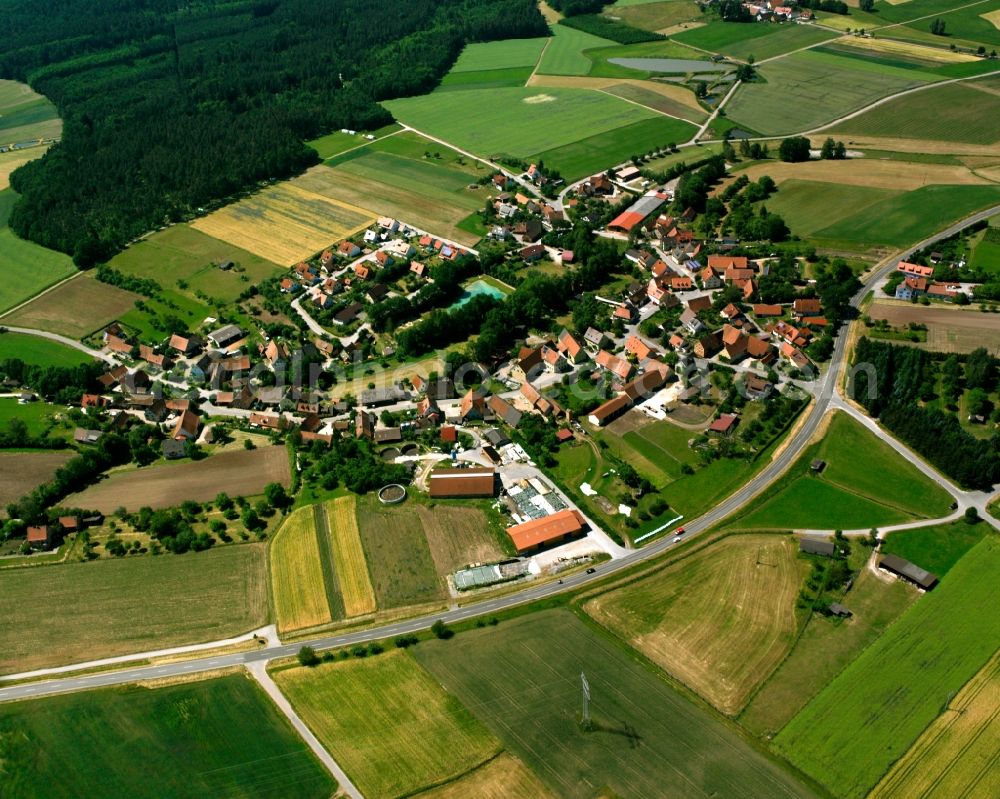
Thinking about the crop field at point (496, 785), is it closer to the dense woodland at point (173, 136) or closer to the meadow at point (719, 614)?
the meadow at point (719, 614)

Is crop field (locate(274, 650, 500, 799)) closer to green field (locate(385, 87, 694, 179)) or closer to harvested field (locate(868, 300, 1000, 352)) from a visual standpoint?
harvested field (locate(868, 300, 1000, 352))

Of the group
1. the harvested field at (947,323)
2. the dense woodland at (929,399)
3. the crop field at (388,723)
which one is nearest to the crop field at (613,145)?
the harvested field at (947,323)

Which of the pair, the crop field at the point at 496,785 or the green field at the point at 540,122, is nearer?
the crop field at the point at 496,785

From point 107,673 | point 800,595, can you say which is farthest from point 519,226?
point 107,673

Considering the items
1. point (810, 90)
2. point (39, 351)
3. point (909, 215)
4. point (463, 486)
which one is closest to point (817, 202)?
point (909, 215)

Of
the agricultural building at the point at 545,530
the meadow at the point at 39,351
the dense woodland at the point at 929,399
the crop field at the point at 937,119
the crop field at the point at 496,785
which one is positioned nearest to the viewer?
the crop field at the point at 496,785

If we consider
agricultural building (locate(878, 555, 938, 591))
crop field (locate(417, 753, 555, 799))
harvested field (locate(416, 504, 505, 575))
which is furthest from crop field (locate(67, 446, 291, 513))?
agricultural building (locate(878, 555, 938, 591))
